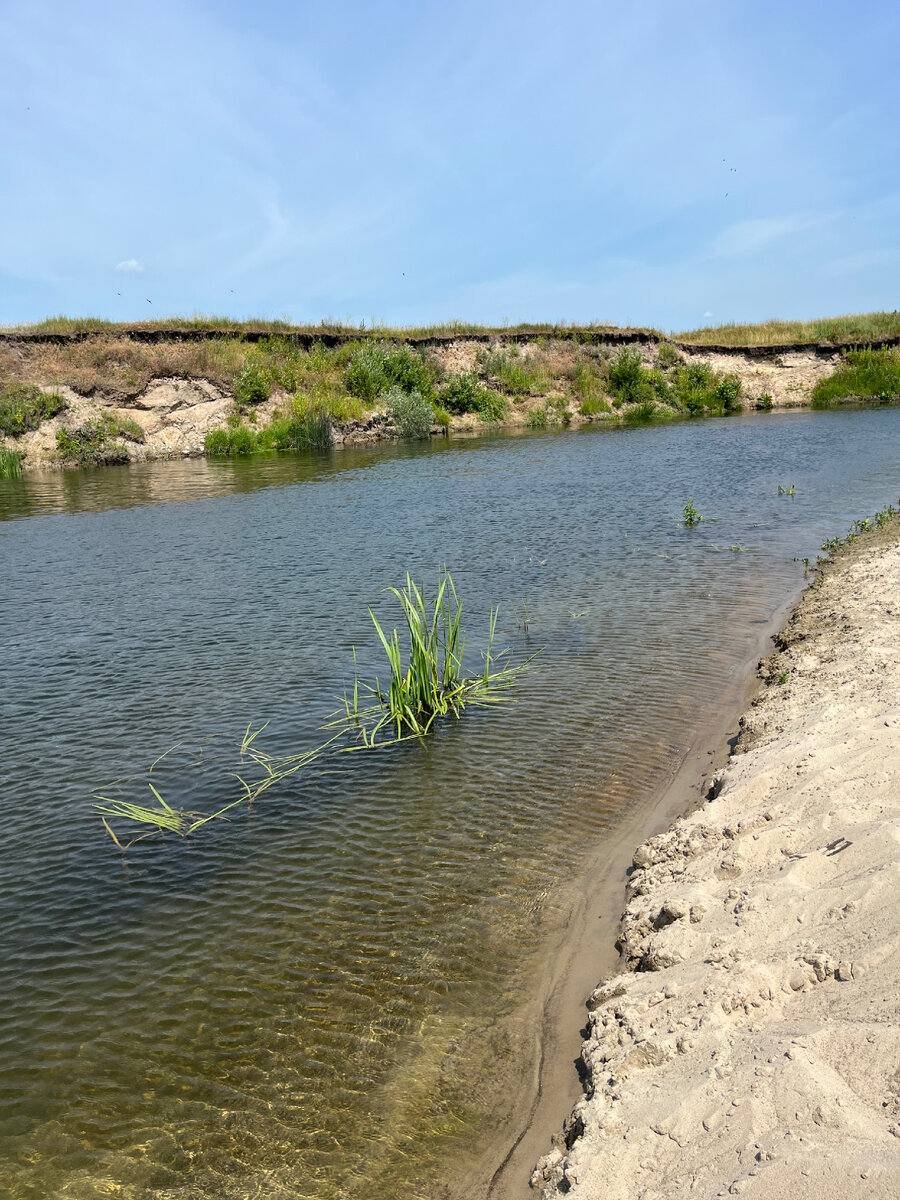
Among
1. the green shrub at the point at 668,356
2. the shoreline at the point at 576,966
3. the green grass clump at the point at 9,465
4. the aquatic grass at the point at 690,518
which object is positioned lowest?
the shoreline at the point at 576,966

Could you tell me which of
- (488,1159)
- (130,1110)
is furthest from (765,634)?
(130,1110)

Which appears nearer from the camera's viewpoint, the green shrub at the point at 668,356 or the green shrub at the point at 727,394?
the green shrub at the point at 727,394

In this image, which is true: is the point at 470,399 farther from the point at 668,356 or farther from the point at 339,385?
the point at 668,356

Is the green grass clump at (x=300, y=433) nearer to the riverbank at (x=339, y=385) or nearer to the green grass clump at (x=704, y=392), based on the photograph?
the riverbank at (x=339, y=385)

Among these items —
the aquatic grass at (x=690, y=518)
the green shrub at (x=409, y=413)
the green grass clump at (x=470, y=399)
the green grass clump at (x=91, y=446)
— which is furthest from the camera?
the green grass clump at (x=470, y=399)

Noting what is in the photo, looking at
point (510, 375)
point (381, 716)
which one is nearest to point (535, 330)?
point (510, 375)

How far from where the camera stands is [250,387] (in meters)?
40.3

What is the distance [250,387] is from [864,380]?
1380 inches

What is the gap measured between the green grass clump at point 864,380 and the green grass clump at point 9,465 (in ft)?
133

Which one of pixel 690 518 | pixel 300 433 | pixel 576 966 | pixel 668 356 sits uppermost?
pixel 668 356

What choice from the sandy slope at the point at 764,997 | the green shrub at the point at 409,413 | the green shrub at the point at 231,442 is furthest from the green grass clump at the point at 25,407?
the sandy slope at the point at 764,997

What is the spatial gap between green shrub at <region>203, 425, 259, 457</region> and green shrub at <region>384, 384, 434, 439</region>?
22.3 feet

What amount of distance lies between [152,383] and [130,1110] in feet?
129

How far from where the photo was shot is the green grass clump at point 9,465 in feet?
106
